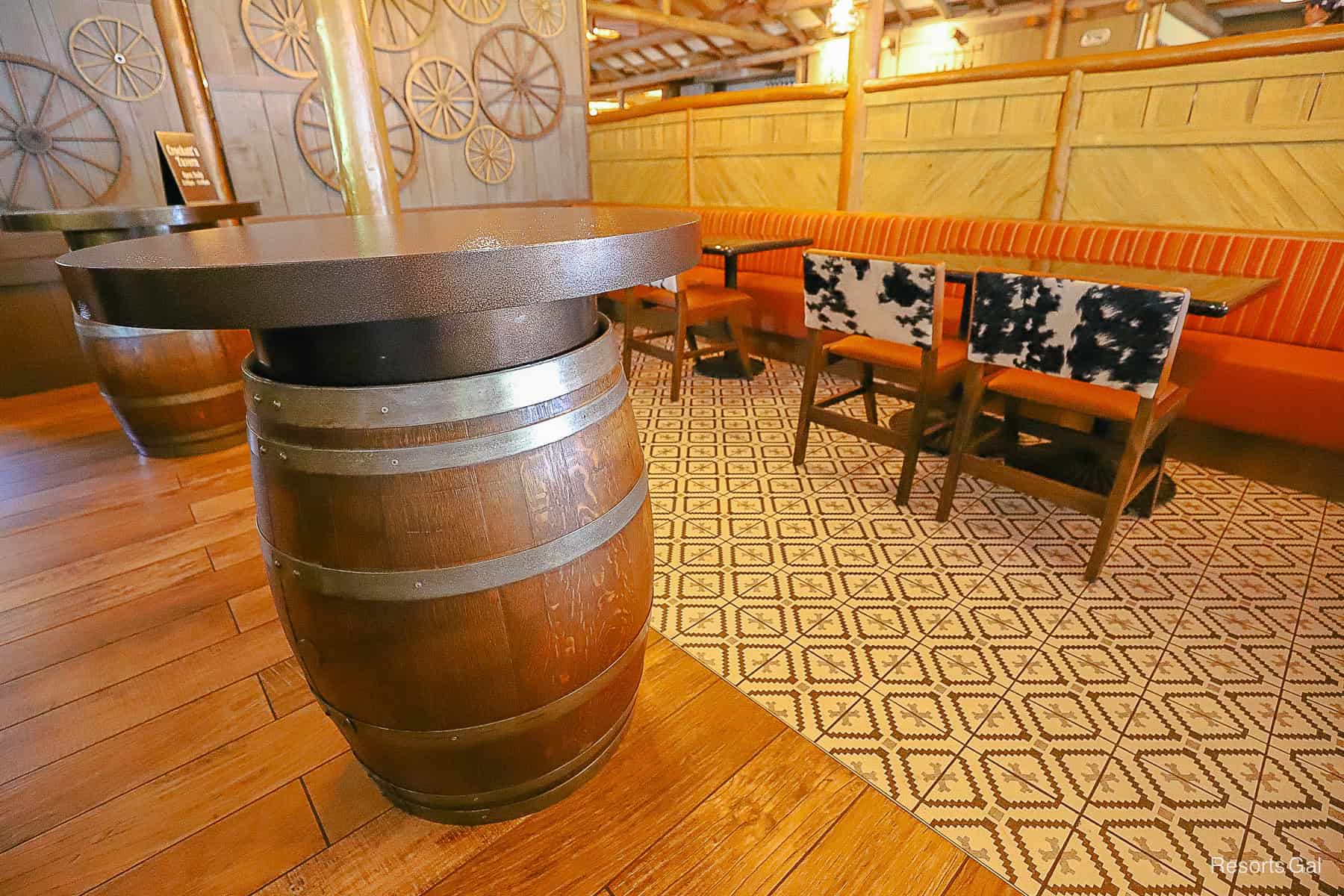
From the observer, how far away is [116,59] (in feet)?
12.5

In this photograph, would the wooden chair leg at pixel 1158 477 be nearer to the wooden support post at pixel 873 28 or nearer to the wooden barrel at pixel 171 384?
the wooden support post at pixel 873 28

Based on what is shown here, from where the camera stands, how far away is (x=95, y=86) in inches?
149

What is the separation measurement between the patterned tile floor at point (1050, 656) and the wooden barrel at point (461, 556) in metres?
0.70

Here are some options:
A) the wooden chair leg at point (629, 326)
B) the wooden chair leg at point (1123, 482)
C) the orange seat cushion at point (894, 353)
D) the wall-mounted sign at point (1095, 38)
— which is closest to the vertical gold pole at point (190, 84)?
the wooden chair leg at point (629, 326)

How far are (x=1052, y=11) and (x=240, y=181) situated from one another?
931 centimetres

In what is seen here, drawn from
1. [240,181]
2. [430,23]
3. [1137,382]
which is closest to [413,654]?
[1137,382]

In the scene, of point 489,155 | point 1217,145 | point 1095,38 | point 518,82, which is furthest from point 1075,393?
point 1095,38

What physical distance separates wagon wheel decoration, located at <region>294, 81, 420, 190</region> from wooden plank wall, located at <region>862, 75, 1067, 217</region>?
3291mm

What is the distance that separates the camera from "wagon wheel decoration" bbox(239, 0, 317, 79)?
407 centimetres

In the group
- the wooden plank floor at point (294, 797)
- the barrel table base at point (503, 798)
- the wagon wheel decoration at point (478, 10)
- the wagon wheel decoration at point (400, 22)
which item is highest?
the wagon wheel decoration at point (478, 10)

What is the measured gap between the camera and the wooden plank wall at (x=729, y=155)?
4.93 metres

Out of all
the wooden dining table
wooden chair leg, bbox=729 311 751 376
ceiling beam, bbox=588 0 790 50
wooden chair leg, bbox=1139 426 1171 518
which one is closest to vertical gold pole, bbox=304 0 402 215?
the wooden dining table

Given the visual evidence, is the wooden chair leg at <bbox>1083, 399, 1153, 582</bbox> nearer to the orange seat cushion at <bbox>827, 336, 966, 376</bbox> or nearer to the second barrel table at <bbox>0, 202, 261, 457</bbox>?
the orange seat cushion at <bbox>827, 336, 966, 376</bbox>

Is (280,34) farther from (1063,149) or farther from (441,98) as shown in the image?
(1063,149)
